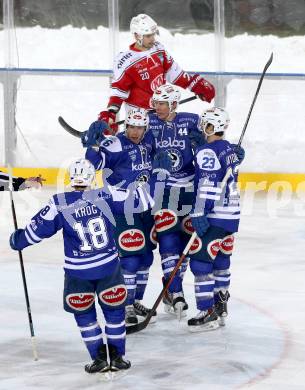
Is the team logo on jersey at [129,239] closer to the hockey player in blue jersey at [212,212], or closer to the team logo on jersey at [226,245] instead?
the hockey player in blue jersey at [212,212]

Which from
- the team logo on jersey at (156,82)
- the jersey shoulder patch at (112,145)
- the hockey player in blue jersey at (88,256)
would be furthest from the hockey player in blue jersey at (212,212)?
the team logo on jersey at (156,82)

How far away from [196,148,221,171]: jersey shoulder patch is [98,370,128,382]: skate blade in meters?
1.20

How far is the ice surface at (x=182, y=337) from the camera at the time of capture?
→ 4.66m

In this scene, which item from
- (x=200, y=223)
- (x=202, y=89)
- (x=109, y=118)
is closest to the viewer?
(x=200, y=223)

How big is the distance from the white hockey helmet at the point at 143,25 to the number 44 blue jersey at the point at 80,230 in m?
1.98

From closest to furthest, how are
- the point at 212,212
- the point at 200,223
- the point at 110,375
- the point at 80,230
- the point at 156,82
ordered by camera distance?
the point at 80,230, the point at 110,375, the point at 200,223, the point at 212,212, the point at 156,82

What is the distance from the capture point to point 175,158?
226 inches

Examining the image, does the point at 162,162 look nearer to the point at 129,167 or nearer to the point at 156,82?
Answer: the point at 129,167

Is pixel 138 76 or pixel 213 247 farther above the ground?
pixel 138 76

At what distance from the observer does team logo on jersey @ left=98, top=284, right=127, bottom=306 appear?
15.2 feet

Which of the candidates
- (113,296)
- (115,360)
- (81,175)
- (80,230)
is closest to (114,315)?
(113,296)

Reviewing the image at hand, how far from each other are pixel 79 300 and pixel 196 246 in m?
1.04

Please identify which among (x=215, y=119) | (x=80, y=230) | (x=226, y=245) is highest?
(x=215, y=119)

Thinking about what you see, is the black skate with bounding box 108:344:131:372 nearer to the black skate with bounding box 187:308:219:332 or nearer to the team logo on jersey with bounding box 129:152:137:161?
the black skate with bounding box 187:308:219:332
